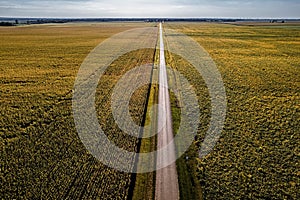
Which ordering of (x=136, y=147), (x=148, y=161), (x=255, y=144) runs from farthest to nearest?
(x=255, y=144) < (x=136, y=147) < (x=148, y=161)

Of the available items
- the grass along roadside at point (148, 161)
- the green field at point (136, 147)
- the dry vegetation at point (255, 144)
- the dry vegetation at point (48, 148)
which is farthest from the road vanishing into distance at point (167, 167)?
the dry vegetation at point (48, 148)

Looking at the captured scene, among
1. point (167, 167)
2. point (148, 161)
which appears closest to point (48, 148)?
point (148, 161)

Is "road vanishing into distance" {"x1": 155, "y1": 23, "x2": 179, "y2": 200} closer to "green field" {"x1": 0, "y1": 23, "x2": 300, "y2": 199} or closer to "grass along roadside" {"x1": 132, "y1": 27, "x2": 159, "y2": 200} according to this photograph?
"grass along roadside" {"x1": 132, "y1": 27, "x2": 159, "y2": 200}

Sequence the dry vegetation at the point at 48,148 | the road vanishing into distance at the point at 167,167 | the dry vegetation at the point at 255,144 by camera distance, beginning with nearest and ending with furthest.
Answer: the road vanishing into distance at the point at 167,167 → the dry vegetation at the point at 48,148 → the dry vegetation at the point at 255,144

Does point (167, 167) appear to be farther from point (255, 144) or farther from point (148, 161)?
point (255, 144)

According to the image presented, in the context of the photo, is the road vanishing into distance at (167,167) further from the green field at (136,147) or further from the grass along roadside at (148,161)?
the green field at (136,147)

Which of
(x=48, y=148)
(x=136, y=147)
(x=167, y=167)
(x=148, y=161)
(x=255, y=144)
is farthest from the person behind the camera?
(x=255, y=144)

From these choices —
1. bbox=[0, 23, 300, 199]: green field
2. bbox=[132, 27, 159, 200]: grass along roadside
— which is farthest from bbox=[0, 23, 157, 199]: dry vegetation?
bbox=[132, 27, 159, 200]: grass along roadside

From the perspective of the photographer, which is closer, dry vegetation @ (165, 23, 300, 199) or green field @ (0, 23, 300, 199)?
green field @ (0, 23, 300, 199)

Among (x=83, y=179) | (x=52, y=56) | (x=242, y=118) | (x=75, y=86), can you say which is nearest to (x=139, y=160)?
(x=83, y=179)

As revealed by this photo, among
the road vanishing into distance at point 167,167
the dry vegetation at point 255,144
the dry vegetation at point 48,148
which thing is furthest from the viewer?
the dry vegetation at point 255,144

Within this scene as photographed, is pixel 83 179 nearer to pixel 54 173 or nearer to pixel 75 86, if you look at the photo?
pixel 54 173

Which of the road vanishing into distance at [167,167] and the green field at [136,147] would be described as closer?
the road vanishing into distance at [167,167]
